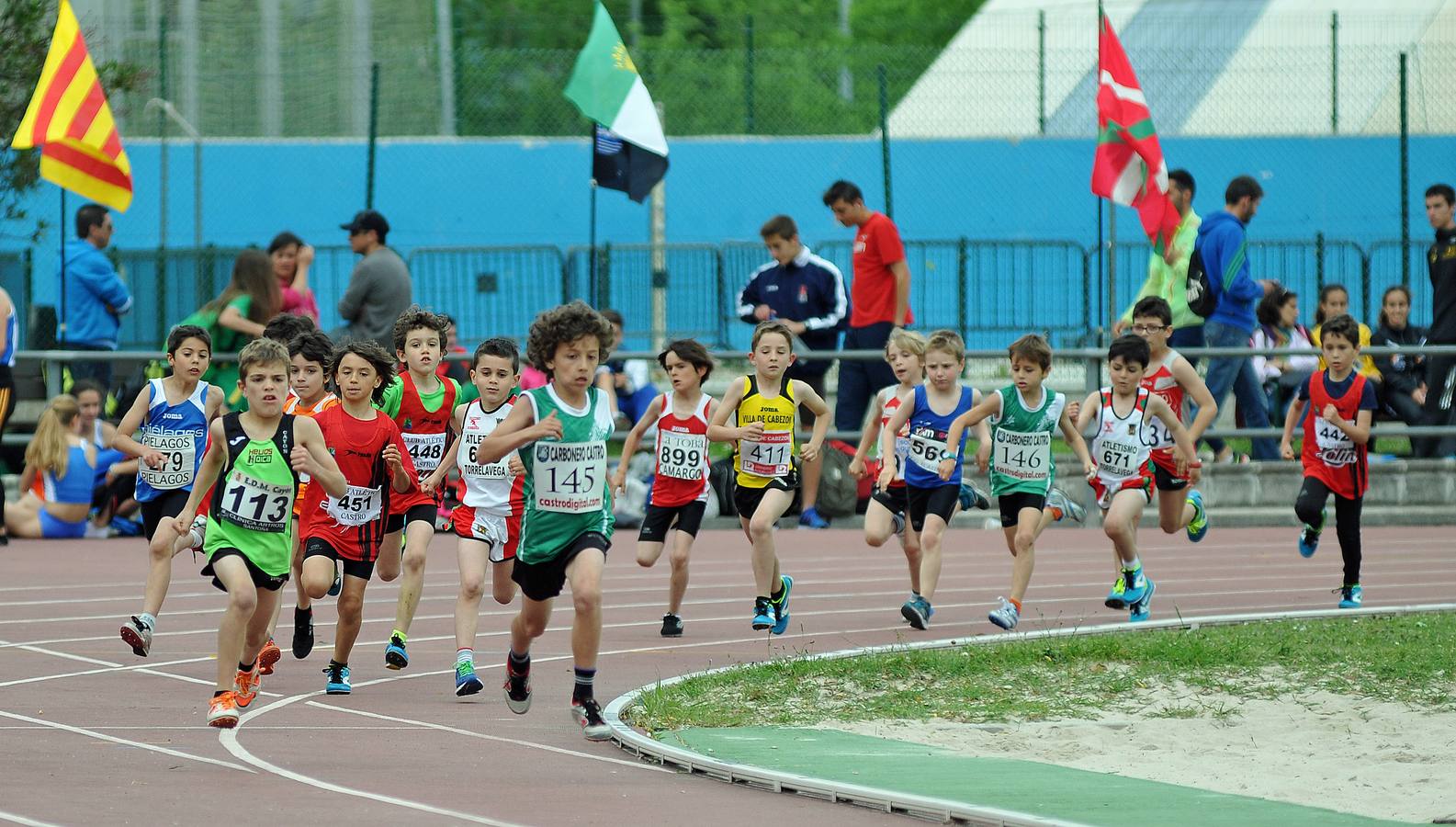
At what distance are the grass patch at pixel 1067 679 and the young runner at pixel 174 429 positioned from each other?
321 centimetres

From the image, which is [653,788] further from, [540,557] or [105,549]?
[105,549]

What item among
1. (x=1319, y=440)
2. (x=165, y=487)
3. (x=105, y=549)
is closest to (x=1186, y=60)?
(x=1319, y=440)

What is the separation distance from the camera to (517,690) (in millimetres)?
8906

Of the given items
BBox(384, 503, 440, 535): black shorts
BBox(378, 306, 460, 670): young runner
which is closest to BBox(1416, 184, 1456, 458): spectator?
BBox(378, 306, 460, 670): young runner

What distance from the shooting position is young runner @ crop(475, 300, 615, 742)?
28.2 feet

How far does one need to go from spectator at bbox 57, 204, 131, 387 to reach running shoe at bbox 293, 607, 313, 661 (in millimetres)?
8179

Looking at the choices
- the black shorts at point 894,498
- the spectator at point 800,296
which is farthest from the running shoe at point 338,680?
the spectator at point 800,296

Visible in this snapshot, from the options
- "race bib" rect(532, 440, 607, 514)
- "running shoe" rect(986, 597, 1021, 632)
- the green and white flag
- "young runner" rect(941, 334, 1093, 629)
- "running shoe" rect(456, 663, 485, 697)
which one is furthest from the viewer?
the green and white flag

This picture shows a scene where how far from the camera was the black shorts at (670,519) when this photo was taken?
1253cm

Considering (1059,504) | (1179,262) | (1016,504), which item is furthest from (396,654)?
(1179,262)

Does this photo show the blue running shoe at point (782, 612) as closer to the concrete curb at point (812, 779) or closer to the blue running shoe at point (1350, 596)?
the concrete curb at point (812, 779)

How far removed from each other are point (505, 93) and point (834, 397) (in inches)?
277

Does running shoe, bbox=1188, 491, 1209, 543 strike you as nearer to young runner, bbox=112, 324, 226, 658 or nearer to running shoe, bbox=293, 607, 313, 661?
running shoe, bbox=293, 607, 313, 661

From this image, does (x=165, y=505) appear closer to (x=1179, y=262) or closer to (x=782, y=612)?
(x=782, y=612)
